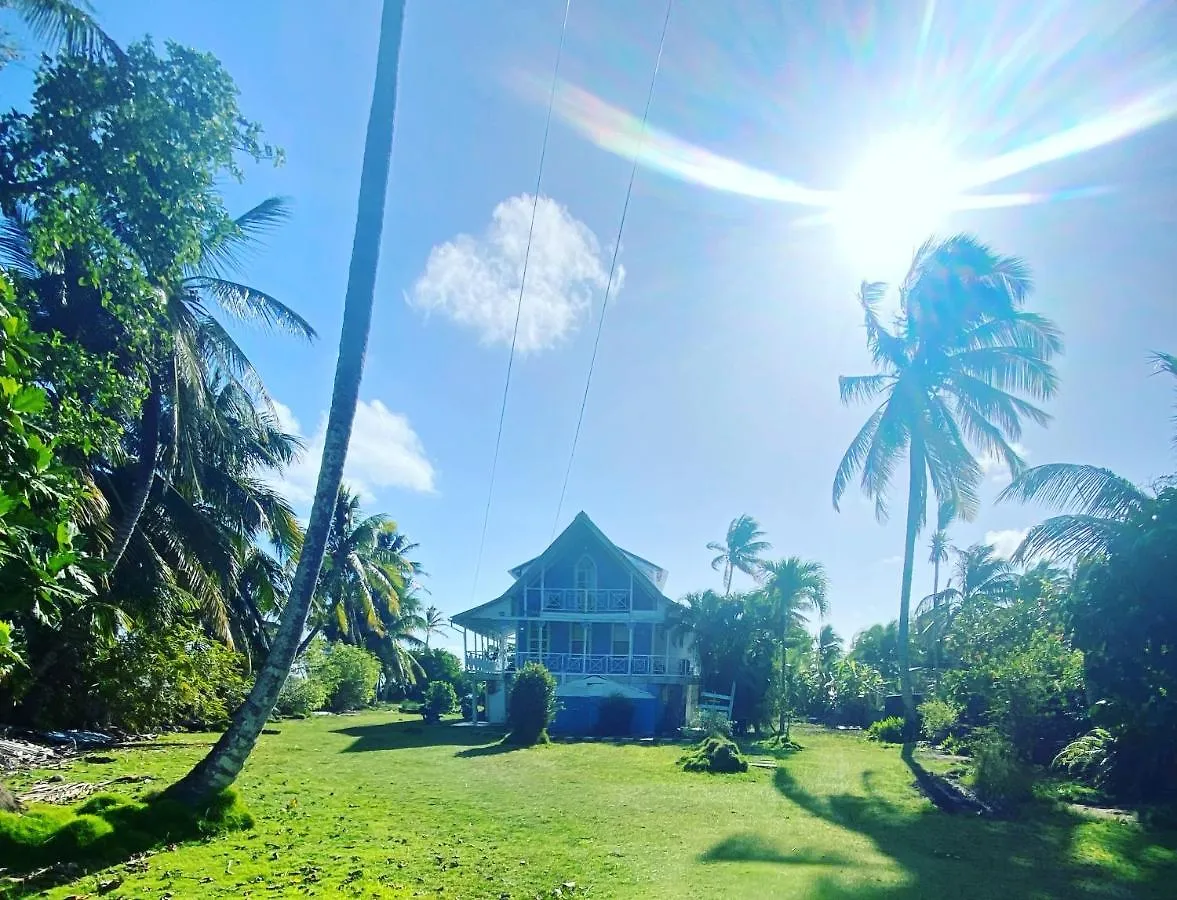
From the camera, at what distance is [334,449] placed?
934 cm

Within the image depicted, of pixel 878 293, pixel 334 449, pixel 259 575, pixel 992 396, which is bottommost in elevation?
pixel 259 575

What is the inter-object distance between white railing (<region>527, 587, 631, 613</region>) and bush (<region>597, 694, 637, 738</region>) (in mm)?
3846

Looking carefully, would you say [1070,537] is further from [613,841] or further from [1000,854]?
[613,841]

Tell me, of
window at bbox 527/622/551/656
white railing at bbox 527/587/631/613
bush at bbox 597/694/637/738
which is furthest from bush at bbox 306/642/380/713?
bush at bbox 597/694/637/738

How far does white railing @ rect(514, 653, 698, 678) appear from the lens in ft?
100.0

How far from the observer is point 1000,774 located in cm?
1330

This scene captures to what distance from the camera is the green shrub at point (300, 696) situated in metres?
33.9

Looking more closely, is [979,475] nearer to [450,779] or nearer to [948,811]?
[948,811]

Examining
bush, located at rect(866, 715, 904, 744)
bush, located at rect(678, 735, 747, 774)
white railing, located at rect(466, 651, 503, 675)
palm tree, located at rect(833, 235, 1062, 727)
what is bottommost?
bush, located at rect(866, 715, 904, 744)

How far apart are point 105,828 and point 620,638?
86.6ft

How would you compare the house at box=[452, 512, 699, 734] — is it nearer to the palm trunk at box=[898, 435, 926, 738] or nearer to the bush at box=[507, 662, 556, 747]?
the bush at box=[507, 662, 556, 747]

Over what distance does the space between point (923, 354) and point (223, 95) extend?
68.5 ft

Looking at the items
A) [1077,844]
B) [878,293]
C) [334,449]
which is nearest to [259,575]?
[334,449]

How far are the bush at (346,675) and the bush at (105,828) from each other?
30.8 metres
